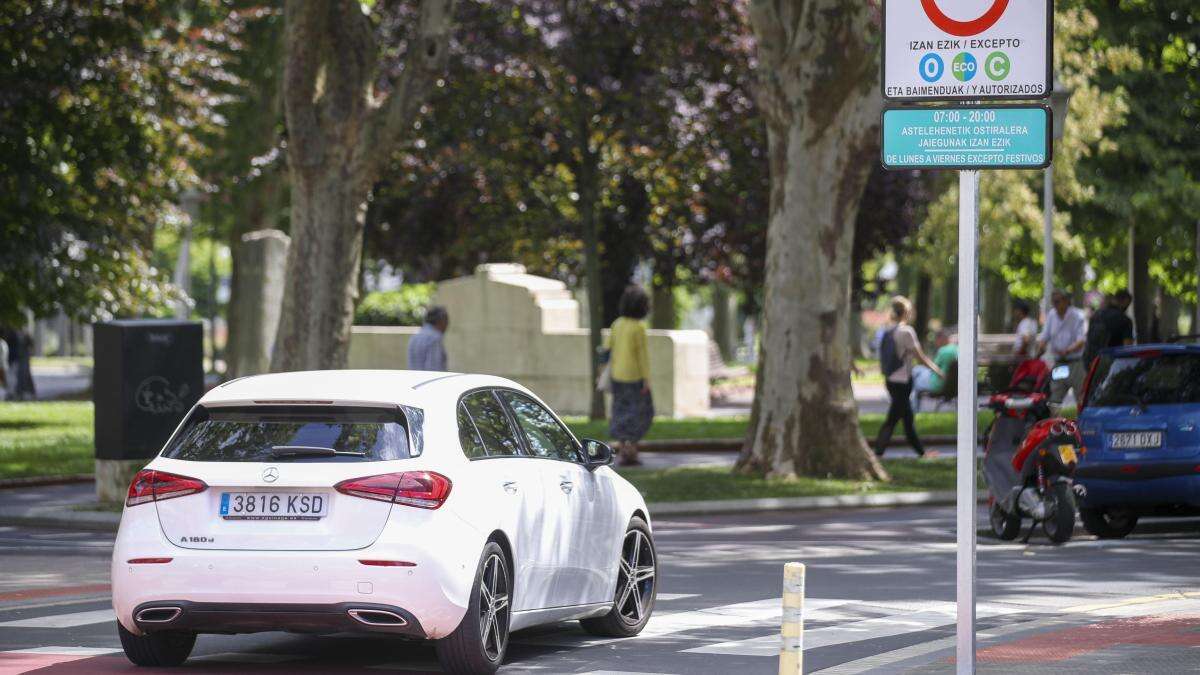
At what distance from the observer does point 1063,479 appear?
15.2 meters

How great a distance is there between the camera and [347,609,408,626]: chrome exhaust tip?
8648 millimetres

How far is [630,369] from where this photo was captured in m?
21.6

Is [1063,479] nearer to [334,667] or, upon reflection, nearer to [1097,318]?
[334,667]

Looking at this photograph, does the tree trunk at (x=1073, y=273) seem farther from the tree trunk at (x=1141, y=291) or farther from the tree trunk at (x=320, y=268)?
the tree trunk at (x=320, y=268)

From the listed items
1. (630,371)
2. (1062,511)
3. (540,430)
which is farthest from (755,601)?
(630,371)

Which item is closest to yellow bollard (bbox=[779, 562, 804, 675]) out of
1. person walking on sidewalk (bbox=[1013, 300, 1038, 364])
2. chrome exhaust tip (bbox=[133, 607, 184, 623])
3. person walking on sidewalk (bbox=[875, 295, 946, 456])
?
chrome exhaust tip (bbox=[133, 607, 184, 623])

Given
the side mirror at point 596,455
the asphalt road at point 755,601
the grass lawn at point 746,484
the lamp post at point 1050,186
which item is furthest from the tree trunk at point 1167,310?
the side mirror at point 596,455

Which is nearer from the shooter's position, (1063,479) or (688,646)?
(688,646)

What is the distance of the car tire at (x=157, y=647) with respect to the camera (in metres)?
9.34

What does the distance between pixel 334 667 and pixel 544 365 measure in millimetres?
24852

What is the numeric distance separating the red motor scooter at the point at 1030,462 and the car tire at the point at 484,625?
22.5 feet

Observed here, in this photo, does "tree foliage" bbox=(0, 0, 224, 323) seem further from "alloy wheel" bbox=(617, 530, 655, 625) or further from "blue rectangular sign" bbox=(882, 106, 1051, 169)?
"blue rectangular sign" bbox=(882, 106, 1051, 169)

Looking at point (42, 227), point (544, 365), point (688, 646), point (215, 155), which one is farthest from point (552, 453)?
point (215, 155)

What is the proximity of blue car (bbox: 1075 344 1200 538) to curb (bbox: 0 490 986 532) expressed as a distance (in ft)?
11.1
